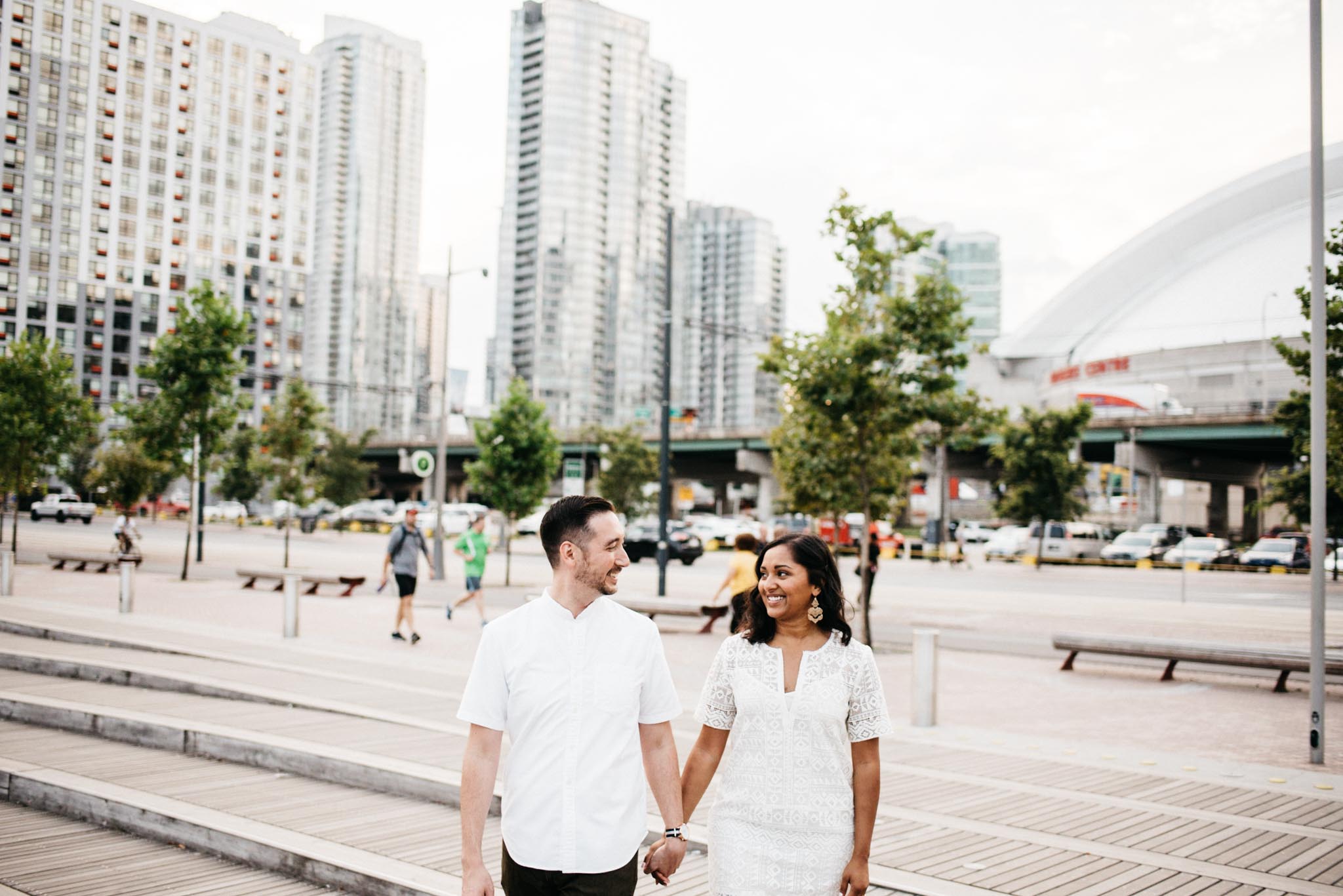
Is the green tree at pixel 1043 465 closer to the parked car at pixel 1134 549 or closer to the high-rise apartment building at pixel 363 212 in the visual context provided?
the parked car at pixel 1134 549

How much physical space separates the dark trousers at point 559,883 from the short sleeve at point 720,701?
0.55 meters

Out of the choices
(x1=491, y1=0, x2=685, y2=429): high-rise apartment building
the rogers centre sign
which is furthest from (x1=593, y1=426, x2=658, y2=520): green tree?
(x1=491, y1=0, x2=685, y2=429): high-rise apartment building

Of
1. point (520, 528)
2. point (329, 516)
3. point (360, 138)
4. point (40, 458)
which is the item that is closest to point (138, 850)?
point (40, 458)

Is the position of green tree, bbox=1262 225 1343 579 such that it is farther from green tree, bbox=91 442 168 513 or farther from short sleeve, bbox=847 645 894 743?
green tree, bbox=91 442 168 513

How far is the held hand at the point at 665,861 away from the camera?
291 centimetres

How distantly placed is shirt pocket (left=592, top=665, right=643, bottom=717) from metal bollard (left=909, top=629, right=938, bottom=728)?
6656 mm

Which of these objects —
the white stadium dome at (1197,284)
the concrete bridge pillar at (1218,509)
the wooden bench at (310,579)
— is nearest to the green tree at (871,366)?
the wooden bench at (310,579)


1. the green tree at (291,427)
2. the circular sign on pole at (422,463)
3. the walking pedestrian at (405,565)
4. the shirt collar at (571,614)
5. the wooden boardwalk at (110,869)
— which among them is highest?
the green tree at (291,427)

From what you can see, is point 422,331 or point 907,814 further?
point 422,331

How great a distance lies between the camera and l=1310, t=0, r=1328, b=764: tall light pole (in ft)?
27.1

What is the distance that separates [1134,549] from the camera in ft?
149

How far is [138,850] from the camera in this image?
5.71 metres

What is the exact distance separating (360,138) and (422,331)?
39.6m

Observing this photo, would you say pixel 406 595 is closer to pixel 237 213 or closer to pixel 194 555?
pixel 194 555
